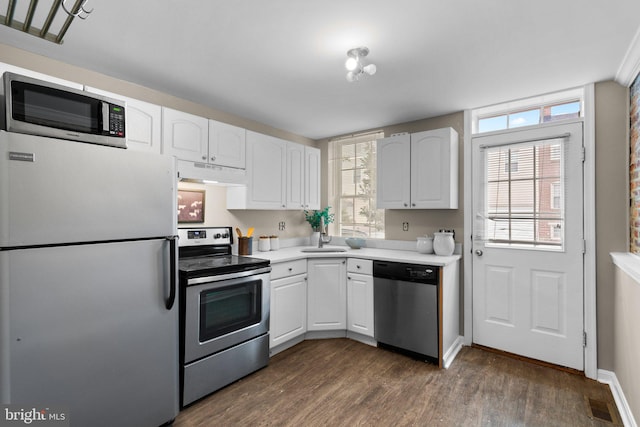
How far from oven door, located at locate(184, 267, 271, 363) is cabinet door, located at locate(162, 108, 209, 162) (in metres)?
1.04

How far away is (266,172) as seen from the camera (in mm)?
3232

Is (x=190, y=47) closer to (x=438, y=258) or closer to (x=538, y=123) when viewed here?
(x=438, y=258)

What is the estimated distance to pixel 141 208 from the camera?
70.1 inches

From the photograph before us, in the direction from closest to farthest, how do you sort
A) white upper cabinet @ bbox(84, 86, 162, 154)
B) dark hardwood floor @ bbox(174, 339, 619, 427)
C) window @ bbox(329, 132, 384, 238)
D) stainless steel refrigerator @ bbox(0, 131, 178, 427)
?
stainless steel refrigerator @ bbox(0, 131, 178, 427)
dark hardwood floor @ bbox(174, 339, 619, 427)
white upper cabinet @ bbox(84, 86, 162, 154)
window @ bbox(329, 132, 384, 238)

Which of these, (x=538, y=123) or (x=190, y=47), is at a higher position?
(x=190, y=47)

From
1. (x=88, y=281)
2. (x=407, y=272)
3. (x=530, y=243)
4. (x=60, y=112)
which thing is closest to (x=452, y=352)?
(x=407, y=272)

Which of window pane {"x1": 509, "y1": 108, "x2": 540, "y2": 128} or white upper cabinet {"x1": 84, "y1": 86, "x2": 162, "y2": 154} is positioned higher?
window pane {"x1": 509, "y1": 108, "x2": 540, "y2": 128}

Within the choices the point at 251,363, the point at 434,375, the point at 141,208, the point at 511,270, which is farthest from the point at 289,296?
the point at 511,270

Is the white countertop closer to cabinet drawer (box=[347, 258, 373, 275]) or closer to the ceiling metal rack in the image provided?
cabinet drawer (box=[347, 258, 373, 275])

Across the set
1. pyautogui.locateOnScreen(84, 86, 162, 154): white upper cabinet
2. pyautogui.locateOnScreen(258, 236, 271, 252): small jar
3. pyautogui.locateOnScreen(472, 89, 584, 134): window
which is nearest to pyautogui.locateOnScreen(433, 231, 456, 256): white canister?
pyautogui.locateOnScreen(472, 89, 584, 134): window

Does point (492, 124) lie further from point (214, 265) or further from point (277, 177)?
point (214, 265)

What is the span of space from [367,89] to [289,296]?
1988 millimetres

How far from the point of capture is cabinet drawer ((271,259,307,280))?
2842mm

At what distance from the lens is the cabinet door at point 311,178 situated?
3.71m
